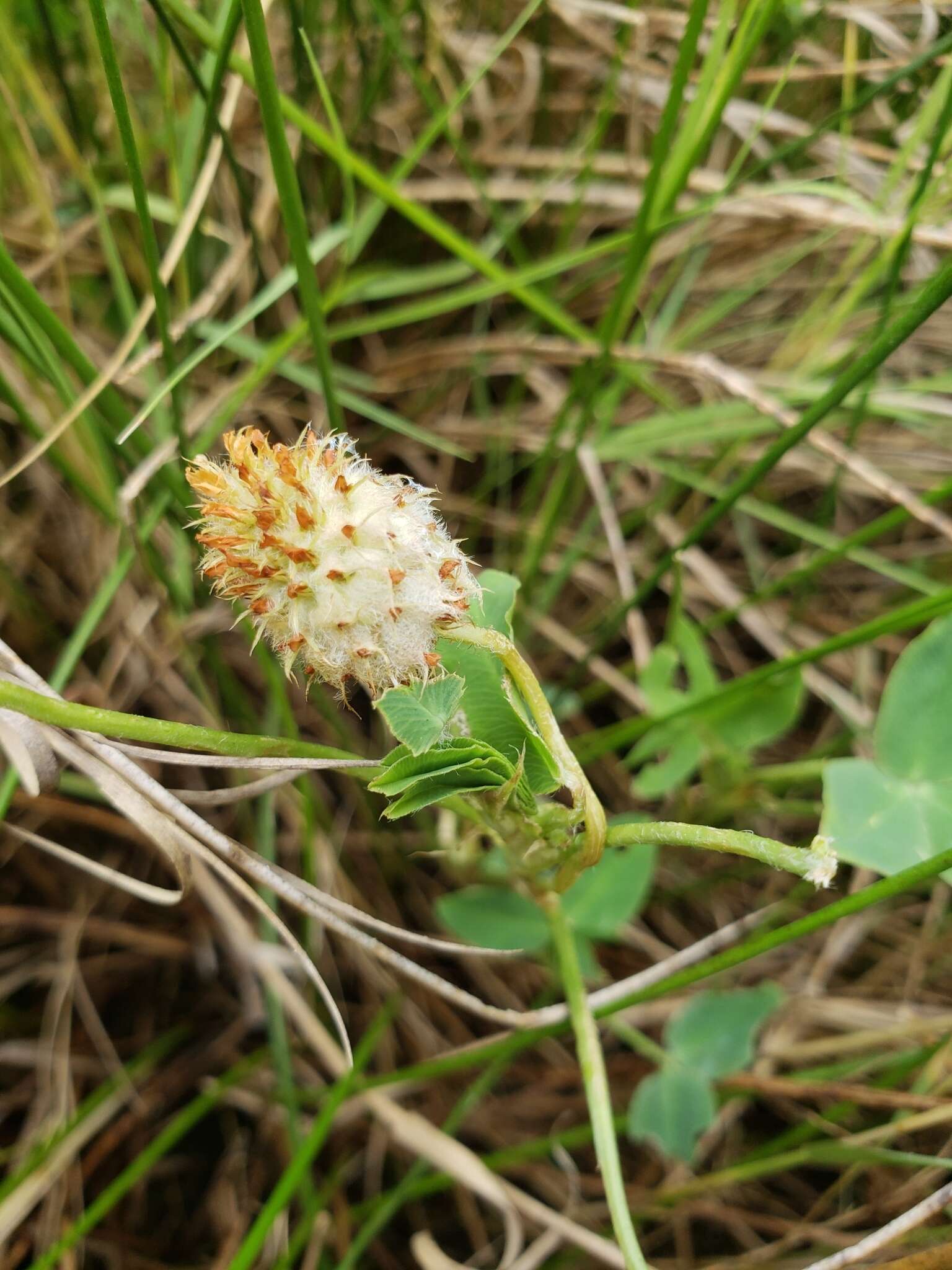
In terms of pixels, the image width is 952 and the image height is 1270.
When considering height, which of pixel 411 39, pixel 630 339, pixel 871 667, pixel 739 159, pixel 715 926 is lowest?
→ pixel 715 926

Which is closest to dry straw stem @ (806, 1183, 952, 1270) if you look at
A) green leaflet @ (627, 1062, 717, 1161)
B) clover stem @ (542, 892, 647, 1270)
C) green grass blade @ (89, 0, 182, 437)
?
clover stem @ (542, 892, 647, 1270)

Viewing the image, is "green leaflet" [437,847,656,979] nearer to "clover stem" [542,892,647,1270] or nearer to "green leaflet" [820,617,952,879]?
"clover stem" [542,892,647,1270]

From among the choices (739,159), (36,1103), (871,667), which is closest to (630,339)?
(739,159)

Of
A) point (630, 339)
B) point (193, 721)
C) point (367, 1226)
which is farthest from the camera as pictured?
point (630, 339)

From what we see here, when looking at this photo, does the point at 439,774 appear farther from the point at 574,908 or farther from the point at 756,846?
the point at 574,908

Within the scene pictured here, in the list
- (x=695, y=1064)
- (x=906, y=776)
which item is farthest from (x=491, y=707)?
(x=695, y=1064)

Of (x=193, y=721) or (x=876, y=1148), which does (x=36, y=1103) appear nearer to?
(x=193, y=721)
